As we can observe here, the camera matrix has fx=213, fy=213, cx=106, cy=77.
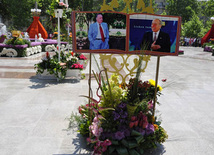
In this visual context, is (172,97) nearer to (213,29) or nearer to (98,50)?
(98,50)

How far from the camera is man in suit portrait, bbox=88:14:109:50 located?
12.7 ft

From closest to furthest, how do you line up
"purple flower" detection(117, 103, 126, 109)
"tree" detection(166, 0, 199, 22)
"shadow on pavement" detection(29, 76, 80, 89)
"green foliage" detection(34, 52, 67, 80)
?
"purple flower" detection(117, 103, 126, 109), "shadow on pavement" detection(29, 76, 80, 89), "green foliage" detection(34, 52, 67, 80), "tree" detection(166, 0, 199, 22)

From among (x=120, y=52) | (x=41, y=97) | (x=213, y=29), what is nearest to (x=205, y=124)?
(x=120, y=52)

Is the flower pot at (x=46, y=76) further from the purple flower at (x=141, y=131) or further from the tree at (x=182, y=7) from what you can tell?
Result: the tree at (x=182, y=7)

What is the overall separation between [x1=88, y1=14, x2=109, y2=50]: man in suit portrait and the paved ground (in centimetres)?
145

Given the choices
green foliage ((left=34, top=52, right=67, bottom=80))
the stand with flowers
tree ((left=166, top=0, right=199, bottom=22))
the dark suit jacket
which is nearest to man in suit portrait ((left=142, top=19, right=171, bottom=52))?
the dark suit jacket

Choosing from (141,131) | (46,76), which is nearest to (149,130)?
(141,131)

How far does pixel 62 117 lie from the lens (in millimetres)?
5188

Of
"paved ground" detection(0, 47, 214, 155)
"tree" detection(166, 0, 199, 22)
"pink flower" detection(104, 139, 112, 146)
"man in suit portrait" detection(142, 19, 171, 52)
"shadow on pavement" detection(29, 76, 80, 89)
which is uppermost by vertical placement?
"tree" detection(166, 0, 199, 22)

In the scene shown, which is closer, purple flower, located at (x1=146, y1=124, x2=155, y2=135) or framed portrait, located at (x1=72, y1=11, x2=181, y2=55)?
purple flower, located at (x1=146, y1=124, x2=155, y2=135)

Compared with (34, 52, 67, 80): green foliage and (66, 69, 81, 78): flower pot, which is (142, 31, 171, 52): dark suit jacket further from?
(66, 69, 81, 78): flower pot

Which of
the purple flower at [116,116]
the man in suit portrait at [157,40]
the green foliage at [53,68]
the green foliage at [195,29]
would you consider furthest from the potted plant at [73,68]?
the green foliage at [195,29]

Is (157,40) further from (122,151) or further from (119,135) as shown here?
(122,151)

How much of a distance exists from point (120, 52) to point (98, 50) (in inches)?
16.2
